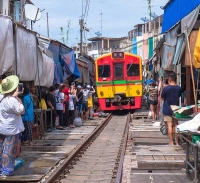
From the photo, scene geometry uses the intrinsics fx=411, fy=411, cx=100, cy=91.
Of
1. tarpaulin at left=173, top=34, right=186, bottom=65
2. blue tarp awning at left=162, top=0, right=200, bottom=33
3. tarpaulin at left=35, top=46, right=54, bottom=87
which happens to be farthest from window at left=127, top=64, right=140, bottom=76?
tarpaulin at left=173, top=34, right=186, bottom=65

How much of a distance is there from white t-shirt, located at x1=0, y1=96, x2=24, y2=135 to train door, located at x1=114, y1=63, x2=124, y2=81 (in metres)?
14.5

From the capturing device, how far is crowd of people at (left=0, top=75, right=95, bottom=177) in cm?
688

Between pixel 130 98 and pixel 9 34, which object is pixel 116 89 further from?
pixel 9 34

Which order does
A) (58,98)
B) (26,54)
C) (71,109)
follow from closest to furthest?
(26,54), (58,98), (71,109)

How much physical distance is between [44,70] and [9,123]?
5.47 meters

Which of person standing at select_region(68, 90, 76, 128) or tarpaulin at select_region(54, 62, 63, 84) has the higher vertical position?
tarpaulin at select_region(54, 62, 63, 84)

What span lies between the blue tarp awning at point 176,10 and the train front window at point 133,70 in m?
6.00

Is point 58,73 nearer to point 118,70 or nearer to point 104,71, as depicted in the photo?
point 104,71

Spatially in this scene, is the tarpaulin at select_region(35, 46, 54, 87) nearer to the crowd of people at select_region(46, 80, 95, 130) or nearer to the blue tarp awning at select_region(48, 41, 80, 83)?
the crowd of people at select_region(46, 80, 95, 130)

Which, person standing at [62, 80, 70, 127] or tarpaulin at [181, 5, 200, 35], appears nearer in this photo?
tarpaulin at [181, 5, 200, 35]

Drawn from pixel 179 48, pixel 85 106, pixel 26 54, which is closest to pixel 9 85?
pixel 26 54

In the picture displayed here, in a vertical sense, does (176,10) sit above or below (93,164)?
above

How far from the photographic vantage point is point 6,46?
8.43 metres

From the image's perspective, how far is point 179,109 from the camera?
26.8 ft
